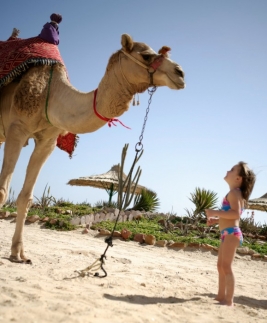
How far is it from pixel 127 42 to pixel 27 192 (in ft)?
7.54

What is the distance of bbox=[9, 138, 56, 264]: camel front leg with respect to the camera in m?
4.41

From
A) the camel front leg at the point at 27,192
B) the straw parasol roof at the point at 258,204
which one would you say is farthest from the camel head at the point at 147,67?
the straw parasol roof at the point at 258,204

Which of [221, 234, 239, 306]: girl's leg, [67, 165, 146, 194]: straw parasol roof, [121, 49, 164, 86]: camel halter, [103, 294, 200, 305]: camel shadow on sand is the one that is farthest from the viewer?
[67, 165, 146, 194]: straw parasol roof

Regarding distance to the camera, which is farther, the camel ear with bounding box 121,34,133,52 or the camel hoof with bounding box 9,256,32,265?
the camel hoof with bounding box 9,256,32,265

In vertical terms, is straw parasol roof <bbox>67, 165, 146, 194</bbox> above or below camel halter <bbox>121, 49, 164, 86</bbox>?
below

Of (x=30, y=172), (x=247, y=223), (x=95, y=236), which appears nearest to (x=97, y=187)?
(x=247, y=223)

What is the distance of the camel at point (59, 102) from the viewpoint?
3.51 m

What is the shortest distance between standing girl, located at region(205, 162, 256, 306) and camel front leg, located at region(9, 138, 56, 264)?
230cm

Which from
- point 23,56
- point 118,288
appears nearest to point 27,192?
point 23,56

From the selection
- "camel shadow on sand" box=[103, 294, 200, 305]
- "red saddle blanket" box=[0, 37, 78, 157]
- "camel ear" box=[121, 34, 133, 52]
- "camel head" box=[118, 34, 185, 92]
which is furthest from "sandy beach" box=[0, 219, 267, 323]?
"camel ear" box=[121, 34, 133, 52]

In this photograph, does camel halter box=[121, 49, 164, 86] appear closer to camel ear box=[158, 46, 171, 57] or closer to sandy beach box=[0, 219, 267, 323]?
camel ear box=[158, 46, 171, 57]

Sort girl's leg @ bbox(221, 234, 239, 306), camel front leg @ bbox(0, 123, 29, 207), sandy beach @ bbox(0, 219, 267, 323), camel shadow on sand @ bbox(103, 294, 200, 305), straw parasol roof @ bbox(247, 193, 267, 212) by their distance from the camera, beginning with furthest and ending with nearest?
straw parasol roof @ bbox(247, 193, 267, 212) < camel front leg @ bbox(0, 123, 29, 207) < girl's leg @ bbox(221, 234, 239, 306) < camel shadow on sand @ bbox(103, 294, 200, 305) < sandy beach @ bbox(0, 219, 267, 323)

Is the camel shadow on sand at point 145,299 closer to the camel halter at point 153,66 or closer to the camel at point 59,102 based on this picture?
the camel at point 59,102

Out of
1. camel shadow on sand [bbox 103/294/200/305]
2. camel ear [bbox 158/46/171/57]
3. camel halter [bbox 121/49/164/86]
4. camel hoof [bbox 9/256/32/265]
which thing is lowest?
camel hoof [bbox 9/256/32/265]
